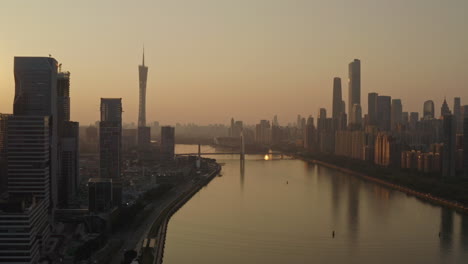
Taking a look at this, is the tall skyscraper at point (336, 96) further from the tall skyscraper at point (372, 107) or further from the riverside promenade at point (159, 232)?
the riverside promenade at point (159, 232)

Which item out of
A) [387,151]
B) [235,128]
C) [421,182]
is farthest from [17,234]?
[235,128]

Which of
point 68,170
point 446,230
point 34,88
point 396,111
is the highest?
point 396,111

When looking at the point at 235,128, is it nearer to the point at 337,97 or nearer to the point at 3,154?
the point at 337,97

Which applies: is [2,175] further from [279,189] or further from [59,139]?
[279,189]

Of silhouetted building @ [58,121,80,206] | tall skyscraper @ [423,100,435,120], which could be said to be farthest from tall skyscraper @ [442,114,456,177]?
tall skyscraper @ [423,100,435,120]

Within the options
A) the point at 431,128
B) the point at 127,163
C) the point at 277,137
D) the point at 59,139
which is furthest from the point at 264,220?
the point at 277,137

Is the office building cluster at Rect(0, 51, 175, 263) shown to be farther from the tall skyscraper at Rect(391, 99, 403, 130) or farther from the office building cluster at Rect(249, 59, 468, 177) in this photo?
the tall skyscraper at Rect(391, 99, 403, 130)
